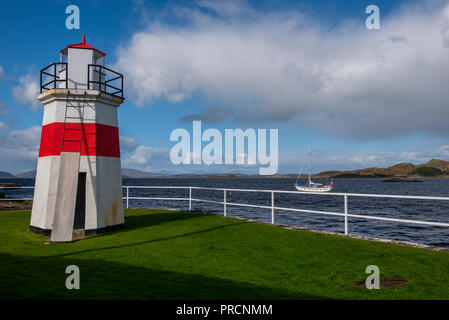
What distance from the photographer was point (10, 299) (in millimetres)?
3957

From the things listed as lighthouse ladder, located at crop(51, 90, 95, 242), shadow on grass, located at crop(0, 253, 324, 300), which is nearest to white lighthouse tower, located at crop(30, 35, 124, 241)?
lighthouse ladder, located at crop(51, 90, 95, 242)

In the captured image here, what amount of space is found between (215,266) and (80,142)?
5725mm

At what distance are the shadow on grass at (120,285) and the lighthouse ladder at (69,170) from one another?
7.55 feet

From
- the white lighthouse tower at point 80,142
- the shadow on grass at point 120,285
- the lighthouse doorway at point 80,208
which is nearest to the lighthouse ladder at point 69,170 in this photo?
the white lighthouse tower at point 80,142

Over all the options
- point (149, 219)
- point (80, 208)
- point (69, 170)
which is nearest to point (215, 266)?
point (69, 170)

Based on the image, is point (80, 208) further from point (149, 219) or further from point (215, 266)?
point (215, 266)

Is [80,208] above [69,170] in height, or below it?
below

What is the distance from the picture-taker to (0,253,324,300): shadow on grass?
13.5 feet

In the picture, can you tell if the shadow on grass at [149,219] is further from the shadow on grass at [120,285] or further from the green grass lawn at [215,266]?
the shadow on grass at [120,285]

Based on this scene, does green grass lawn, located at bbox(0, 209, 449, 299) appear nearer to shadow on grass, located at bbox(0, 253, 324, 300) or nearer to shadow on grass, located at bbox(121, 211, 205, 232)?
shadow on grass, located at bbox(0, 253, 324, 300)

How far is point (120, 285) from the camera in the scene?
179 inches

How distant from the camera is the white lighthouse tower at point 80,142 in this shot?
29.9ft

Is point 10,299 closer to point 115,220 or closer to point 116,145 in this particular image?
point 115,220

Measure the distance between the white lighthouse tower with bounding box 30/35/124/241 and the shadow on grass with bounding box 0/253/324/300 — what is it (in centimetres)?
363
